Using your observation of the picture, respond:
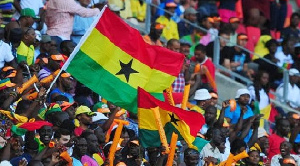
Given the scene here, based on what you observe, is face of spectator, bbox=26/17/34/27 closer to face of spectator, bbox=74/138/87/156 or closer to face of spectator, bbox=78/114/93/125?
face of spectator, bbox=78/114/93/125

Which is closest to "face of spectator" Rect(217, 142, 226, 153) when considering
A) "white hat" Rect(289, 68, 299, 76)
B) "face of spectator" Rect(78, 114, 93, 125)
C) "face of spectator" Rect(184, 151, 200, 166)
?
"face of spectator" Rect(184, 151, 200, 166)

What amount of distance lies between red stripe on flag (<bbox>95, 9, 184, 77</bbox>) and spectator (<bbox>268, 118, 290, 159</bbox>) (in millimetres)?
3902

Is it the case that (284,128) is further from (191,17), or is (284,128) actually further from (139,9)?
(139,9)

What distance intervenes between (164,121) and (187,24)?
23.0 ft

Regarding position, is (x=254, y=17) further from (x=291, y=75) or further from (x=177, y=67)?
(x=177, y=67)

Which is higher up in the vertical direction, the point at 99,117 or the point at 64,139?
the point at 64,139

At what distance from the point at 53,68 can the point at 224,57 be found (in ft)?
18.4

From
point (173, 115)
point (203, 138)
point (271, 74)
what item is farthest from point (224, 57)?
point (173, 115)

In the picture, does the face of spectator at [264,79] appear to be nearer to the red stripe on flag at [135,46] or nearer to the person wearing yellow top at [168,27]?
the person wearing yellow top at [168,27]

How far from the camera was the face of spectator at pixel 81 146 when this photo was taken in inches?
639

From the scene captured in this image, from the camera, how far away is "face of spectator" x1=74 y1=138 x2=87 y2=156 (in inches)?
639

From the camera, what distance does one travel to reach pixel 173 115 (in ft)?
55.0

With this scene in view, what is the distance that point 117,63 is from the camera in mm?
16750

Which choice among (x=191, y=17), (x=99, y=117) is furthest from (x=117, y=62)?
(x=191, y=17)
